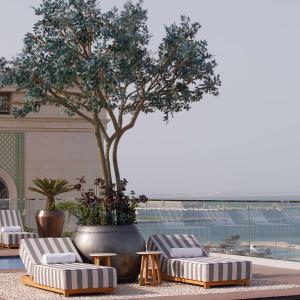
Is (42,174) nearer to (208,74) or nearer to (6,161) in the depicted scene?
(6,161)

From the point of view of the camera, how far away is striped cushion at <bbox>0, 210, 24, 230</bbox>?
68.6ft

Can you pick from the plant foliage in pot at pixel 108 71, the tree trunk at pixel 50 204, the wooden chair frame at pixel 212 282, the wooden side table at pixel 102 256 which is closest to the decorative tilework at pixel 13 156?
the tree trunk at pixel 50 204

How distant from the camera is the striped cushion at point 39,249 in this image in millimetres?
11773

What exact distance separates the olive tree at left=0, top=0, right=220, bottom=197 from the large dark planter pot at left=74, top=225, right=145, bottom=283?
0.92 metres

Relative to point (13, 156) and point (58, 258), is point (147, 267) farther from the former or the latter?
point (13, 156)

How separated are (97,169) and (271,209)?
1422 centimetres

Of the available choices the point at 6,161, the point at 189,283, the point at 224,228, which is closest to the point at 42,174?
the point at 6,161

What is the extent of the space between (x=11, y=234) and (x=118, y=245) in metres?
8.35

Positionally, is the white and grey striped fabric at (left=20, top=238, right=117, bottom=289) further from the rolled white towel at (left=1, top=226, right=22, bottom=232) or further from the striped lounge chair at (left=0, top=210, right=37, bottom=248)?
the rolled white towel at (left=1, top=226, right=22, bottom=232)

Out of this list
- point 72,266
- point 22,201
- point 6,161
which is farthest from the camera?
point 6,161

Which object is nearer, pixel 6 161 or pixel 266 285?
pixel 266 285

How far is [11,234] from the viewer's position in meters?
19.9

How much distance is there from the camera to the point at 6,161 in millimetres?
28375

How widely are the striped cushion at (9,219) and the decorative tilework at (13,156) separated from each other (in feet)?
23.8
